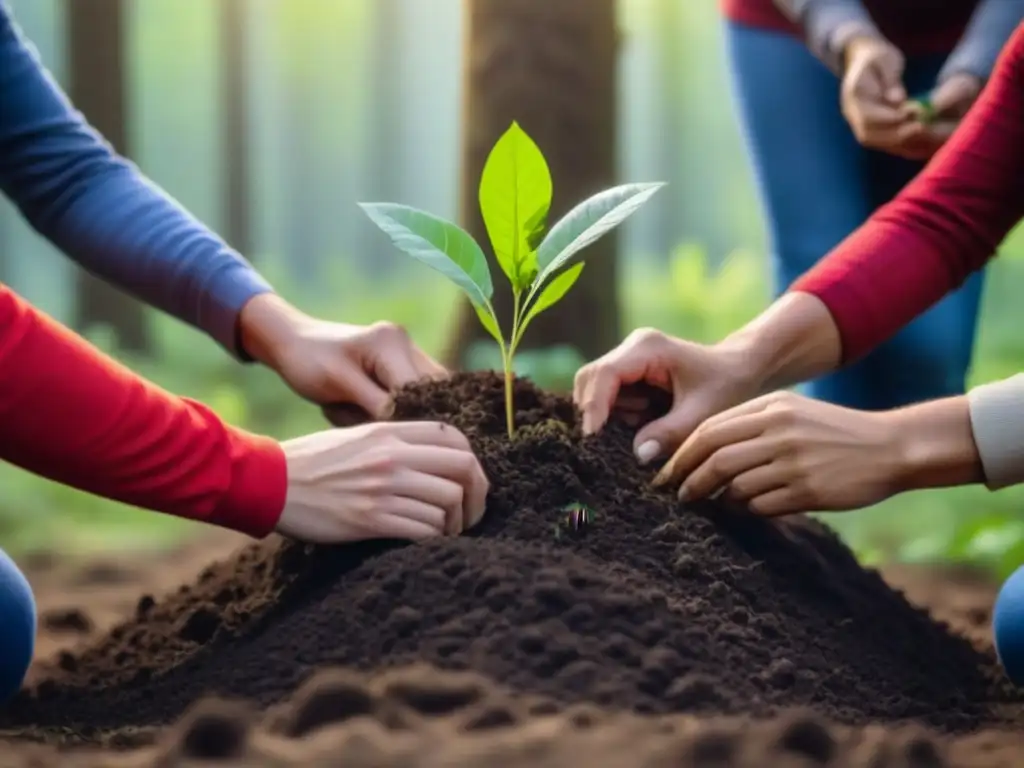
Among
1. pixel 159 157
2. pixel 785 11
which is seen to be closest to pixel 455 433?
pixel 785 11

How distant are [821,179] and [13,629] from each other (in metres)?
1.18

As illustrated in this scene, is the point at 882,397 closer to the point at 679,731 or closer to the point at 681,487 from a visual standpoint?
the point at 681,487

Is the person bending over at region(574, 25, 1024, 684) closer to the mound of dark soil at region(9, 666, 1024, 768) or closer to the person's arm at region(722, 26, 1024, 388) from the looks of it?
the person's arm at region(722, 26, 1024, 388)

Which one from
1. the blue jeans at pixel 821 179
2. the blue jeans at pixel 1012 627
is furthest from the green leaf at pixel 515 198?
the blue jeans at pixel 821 179

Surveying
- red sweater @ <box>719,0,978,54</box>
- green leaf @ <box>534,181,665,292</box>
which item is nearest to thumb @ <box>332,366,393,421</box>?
green leaf @ <box>534,181,665,292</box>

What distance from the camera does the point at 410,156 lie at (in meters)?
5.88

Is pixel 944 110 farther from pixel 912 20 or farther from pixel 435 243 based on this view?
pixel 435 243

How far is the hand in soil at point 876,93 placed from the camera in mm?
1520

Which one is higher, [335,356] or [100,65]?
[100,65]

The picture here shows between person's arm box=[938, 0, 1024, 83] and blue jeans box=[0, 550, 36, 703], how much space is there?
123cm

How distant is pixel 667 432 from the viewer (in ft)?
3.75

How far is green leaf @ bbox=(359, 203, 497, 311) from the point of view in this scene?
3.27 ft

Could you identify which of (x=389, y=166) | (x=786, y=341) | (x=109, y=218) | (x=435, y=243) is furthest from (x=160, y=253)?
(x=389, y=166)

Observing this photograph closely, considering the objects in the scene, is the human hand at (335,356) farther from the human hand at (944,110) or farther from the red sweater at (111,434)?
the human hand at (944,110)
